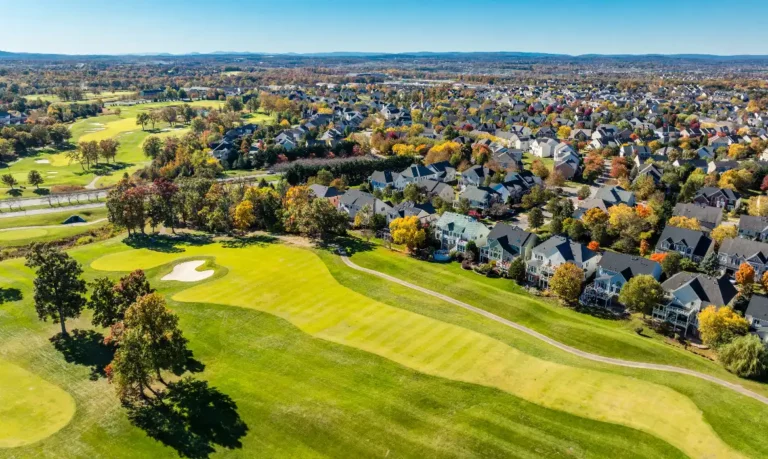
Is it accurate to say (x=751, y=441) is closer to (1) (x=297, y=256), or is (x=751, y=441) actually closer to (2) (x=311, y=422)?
(2) (x=311, y=422)

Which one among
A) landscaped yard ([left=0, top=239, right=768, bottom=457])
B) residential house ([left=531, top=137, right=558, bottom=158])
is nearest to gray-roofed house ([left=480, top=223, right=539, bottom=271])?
landscaped yard ([left=0, top=239, right=768, bottom=457])

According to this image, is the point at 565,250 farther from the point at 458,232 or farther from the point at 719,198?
the point at 719,198

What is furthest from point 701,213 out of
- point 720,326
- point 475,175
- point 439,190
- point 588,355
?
point 588,355

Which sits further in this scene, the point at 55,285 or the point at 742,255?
the point at 742,255

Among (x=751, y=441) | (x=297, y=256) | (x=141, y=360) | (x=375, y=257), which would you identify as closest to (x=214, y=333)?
(x=141, y=360)

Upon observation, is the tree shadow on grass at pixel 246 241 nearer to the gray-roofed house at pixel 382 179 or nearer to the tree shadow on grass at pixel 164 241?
the tree shadow on grass at pixel 164 241
